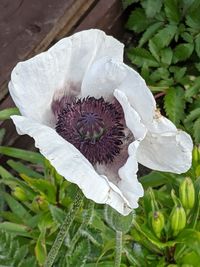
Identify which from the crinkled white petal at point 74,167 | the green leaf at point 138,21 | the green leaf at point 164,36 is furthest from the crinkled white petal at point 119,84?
the green leaf at point 138,21

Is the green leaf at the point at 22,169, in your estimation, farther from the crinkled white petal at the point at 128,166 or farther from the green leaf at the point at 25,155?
the crinkled white petal at the point at 128,166

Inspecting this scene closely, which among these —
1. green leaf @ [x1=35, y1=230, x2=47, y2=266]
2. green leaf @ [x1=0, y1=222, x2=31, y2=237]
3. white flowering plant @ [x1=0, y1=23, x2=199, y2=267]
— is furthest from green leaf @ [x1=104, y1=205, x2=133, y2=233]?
green leaf @ [x1=0, y1=222, x2=31, y2=237]

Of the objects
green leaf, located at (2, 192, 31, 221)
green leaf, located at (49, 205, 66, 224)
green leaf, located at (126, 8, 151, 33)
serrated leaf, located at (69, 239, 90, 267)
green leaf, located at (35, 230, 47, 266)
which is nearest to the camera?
serrated leaf, located at (69, 239, 90, 267)

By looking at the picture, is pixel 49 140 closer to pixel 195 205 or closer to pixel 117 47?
pixel 117 47

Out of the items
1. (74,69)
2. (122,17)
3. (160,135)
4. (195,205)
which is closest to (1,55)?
(122,17)

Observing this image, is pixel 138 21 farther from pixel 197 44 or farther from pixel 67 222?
pixel 67 222

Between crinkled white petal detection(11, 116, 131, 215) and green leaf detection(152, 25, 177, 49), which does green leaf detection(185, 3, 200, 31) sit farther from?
crinkled white petal detection(11, 116, 131, 215)
